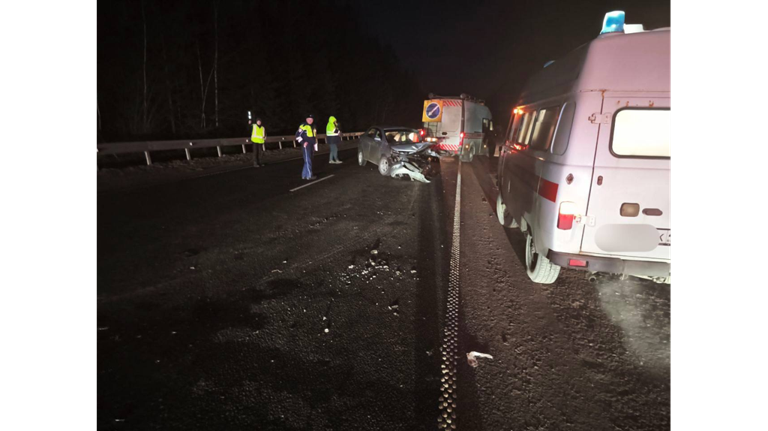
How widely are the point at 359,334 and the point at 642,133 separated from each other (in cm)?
323

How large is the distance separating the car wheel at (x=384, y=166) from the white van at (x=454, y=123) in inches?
188

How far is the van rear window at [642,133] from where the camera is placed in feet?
10.2

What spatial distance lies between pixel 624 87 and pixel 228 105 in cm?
2918

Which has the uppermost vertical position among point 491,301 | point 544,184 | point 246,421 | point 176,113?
point 176,113

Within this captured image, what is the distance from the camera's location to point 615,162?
307 cm

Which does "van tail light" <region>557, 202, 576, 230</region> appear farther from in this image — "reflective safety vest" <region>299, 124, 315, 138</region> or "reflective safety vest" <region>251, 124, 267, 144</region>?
"reflective safety vest" <region>251, 124, 267, 144</region>

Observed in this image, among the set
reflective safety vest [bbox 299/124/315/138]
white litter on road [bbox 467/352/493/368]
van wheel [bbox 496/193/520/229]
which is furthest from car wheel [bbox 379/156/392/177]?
white litter on road [bbox 467/352/493/368]

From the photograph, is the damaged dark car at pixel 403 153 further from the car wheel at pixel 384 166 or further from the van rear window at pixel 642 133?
the van rear window at pixel 642 133

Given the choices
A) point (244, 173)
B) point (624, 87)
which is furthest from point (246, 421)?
point (244, 173)

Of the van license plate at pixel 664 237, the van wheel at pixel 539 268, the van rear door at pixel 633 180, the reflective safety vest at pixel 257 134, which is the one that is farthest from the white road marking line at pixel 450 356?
the reflective safety vest at pixel 257 134

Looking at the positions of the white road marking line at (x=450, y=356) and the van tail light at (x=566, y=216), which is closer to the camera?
the white road marking line at (x=450, y=356)

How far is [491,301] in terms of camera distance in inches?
143

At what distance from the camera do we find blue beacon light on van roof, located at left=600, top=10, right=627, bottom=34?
335 cm
